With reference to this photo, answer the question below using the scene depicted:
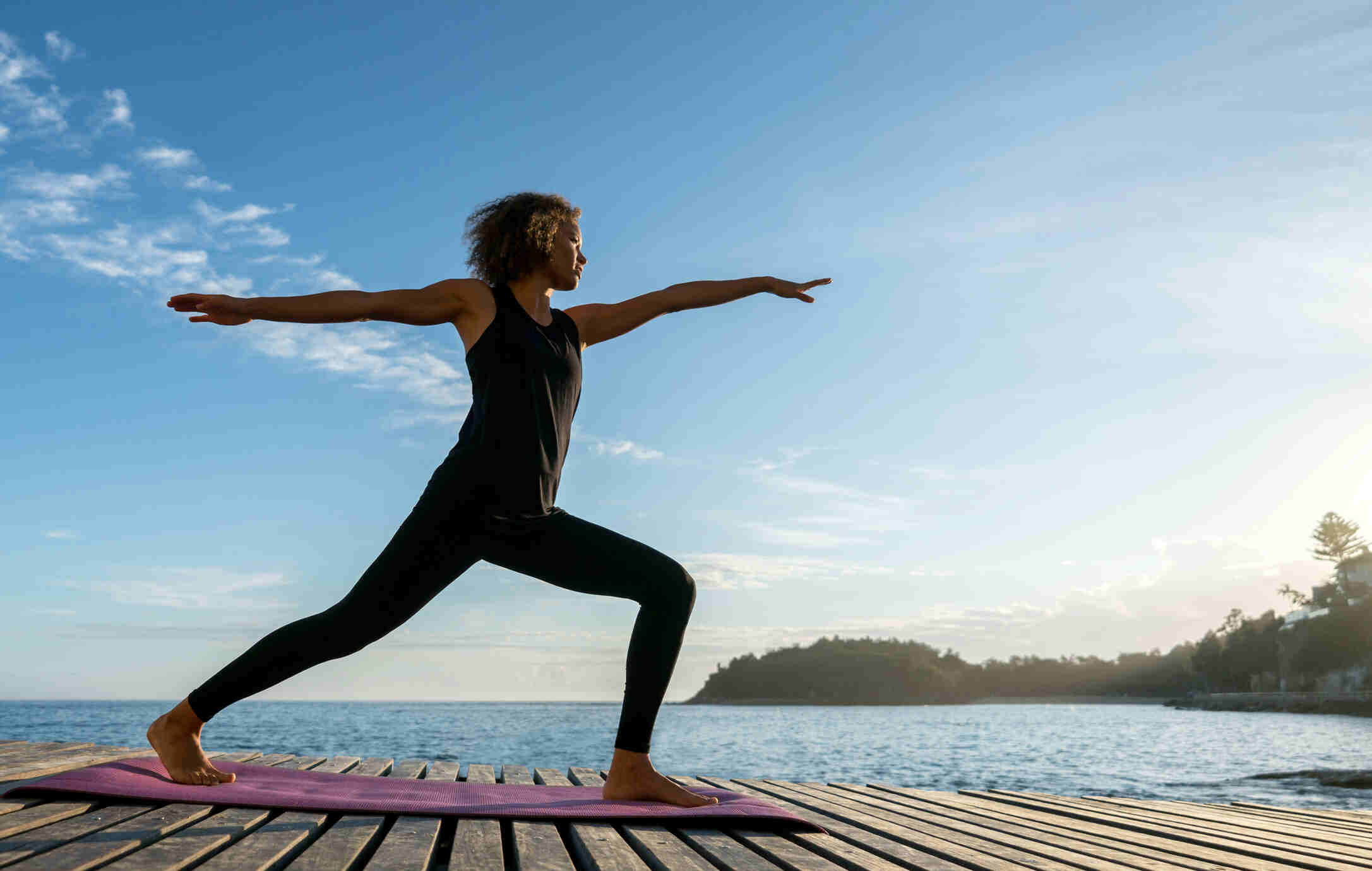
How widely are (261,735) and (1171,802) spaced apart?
4326 centimetres

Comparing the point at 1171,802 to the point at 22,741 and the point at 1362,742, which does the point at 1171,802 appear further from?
the point at 1362,742

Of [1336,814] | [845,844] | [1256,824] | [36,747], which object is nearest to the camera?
[845,844]

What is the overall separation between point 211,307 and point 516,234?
1146 mm

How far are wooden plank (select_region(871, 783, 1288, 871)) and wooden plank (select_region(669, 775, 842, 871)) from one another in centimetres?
108

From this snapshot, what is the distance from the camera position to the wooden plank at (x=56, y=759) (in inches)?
145

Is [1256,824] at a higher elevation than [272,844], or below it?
below

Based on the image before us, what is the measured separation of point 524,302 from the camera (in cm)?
365

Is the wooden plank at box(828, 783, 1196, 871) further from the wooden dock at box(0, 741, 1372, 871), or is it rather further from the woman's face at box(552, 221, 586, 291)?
the woman's face at box(552, 221, 586, 291)

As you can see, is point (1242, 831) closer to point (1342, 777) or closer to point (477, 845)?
point (477, 845)

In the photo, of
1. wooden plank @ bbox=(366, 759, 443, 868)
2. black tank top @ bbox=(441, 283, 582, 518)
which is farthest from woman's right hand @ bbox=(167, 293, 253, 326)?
wooden plank @ bbox=(366, 759, 443, 868)

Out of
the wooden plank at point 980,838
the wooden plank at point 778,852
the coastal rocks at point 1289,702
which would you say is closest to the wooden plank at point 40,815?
Result: the wooden plank at point 778,852

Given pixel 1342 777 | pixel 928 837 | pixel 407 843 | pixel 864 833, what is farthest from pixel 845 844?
pixel 1342 777

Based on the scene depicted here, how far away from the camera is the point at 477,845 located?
95.6 inches

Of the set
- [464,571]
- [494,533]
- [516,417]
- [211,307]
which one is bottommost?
[464,571]
